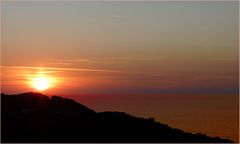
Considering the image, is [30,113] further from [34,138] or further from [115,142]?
[115,142]

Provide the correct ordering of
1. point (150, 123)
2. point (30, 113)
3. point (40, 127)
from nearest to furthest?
point (40, 127) → point (30, 113) → point (150, 123)

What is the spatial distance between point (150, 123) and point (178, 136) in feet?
9.12

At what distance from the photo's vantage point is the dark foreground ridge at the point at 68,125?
30.7m

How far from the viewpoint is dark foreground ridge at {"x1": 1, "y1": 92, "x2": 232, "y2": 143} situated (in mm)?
30703

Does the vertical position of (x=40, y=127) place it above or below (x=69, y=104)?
below

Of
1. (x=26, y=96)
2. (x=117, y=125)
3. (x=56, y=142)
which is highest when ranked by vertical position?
(x=26, y=96)

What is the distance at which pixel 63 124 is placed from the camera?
32.7 meters

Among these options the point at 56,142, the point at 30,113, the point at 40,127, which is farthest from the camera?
the point at 30,113

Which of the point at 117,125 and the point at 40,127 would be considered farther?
the point at 117,125

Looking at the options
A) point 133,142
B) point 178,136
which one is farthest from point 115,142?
point 178,136

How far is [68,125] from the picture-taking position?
107ft

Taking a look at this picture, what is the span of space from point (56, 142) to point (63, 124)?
3.33 metres

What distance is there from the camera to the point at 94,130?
3238 cm

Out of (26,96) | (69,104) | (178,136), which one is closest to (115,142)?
(178,136)
